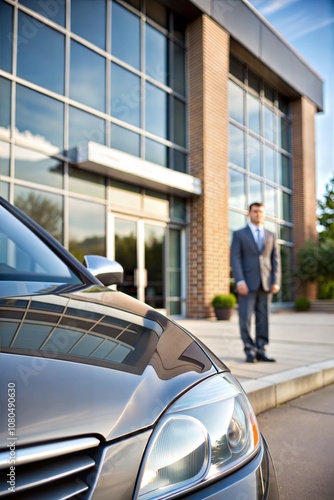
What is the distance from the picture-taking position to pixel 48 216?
840 cm

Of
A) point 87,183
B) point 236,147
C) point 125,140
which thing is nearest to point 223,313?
point 87,183

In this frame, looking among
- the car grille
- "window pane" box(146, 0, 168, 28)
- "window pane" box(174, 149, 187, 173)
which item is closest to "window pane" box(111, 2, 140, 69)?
"window pane" box(146, 0, 168, 28)

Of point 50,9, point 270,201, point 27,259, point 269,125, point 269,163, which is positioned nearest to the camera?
point 27,259

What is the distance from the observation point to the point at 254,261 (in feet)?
15.4

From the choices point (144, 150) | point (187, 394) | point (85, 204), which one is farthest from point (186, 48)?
point (187, 394)

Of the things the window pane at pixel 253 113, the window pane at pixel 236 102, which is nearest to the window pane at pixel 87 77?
the window pane at pixel 236 102

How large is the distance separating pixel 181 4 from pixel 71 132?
5.51 m

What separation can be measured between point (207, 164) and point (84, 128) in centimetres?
383

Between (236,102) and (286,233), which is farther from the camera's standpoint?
(286,233)

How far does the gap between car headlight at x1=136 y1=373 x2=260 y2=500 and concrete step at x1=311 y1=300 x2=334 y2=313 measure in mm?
15839

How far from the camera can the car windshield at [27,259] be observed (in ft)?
6.09

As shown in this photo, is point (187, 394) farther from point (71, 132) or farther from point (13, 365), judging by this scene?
point (71, 132)

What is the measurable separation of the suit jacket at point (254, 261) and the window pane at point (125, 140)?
19.8ft

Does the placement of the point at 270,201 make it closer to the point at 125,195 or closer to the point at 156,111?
the point at 156,111
